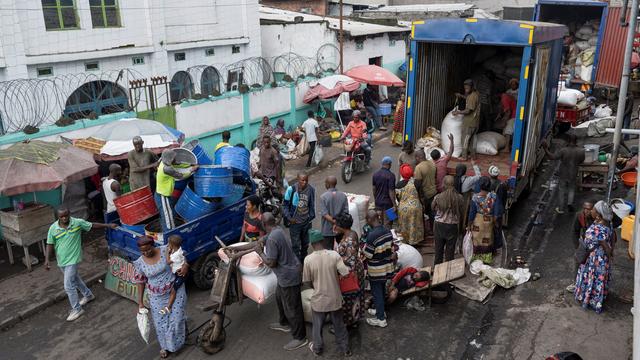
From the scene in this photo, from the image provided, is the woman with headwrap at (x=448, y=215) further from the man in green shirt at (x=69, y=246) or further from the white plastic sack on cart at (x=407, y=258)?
the man in green shirt at (x=69, y=246)

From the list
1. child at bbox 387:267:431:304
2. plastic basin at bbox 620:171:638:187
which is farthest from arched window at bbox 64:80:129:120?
plastic basin at bbox 620:171:638:187

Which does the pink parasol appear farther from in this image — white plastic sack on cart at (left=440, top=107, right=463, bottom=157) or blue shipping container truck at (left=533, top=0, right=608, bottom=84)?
blue shipping container truck at (left=533, top=0, right=608, bottom=84)

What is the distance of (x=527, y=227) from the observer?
928 centimetres

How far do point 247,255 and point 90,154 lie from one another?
3775 mm

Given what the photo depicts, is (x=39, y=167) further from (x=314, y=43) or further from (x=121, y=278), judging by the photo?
(x=314, y=43)

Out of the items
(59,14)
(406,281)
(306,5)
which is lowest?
(406,281)

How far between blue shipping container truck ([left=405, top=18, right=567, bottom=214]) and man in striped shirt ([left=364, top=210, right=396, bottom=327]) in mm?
3494

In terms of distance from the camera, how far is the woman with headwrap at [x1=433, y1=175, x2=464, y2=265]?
7098 millimetres

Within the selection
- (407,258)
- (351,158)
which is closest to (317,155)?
(351,158)

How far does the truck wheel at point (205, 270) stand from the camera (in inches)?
282

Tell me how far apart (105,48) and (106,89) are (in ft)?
3.64

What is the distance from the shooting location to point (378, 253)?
598cm

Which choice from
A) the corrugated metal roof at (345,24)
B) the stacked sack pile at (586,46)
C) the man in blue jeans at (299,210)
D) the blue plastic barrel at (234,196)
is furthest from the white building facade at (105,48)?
the stacked sack pile at (586,46)

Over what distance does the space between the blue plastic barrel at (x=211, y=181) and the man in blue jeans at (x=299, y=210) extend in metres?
0.98
